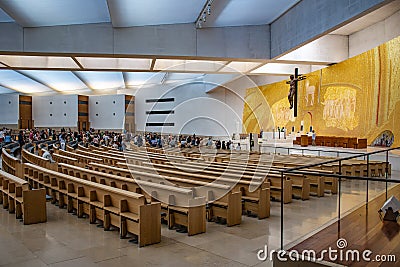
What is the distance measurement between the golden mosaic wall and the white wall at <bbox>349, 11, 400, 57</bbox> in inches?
23.2

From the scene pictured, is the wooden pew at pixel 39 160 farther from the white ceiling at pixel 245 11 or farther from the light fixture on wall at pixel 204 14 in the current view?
the white ceiling at pixel 245 11

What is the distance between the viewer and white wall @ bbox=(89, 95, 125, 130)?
31.0 metres

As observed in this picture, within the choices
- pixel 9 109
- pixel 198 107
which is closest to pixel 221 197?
pixel 198 107

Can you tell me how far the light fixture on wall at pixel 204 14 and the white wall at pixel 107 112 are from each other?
1966cm

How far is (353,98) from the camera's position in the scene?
14.0 meters

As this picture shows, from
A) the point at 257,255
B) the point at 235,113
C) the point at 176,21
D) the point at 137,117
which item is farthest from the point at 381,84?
the point at 137,117

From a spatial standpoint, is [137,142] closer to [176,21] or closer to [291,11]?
→ [176,21]

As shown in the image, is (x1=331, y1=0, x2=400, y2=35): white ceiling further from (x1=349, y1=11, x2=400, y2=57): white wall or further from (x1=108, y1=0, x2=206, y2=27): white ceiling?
(x1=108, y1=0, x2=206, y2=27): white ceiling

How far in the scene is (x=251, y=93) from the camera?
24922 mm

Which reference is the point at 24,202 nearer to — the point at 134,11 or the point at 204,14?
the point at 134,11

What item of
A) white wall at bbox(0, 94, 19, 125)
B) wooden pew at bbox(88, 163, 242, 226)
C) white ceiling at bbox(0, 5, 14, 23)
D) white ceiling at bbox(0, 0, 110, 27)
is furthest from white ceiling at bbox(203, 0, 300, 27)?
white wall at bbox(0, 94, 19, 125)

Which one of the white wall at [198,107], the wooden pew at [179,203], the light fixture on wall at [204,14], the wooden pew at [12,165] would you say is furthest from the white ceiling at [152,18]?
the white wall at [198,107]

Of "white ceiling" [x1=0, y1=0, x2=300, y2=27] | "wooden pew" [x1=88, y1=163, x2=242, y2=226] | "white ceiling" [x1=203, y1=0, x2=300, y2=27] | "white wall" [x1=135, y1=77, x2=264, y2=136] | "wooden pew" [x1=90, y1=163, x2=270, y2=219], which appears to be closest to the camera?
"wooden pew" [x1=88, y1=163, x2=242, y2=226]

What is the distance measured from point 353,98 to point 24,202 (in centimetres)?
1272
